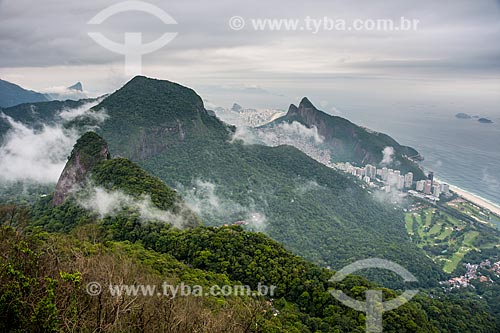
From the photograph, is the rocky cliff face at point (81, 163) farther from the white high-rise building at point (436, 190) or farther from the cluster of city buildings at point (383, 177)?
the white high-rise building at point (436, 190)

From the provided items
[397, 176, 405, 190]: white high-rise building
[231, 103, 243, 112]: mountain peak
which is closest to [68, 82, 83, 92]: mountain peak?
[231, 103, 243, 112]: mountain peak

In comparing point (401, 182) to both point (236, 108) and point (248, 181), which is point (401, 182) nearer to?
point (248, 181)

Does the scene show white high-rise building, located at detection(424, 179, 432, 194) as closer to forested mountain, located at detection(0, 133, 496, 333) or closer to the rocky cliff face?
forested mountain, located at detection(0, 133, 496, 333)

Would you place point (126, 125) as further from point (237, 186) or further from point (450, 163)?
point (450, 163)

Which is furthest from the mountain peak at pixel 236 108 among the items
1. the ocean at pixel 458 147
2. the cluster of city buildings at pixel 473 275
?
the cluster of city buildings at pixel 473 275

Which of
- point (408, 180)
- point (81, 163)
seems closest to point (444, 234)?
point (408, 180)
